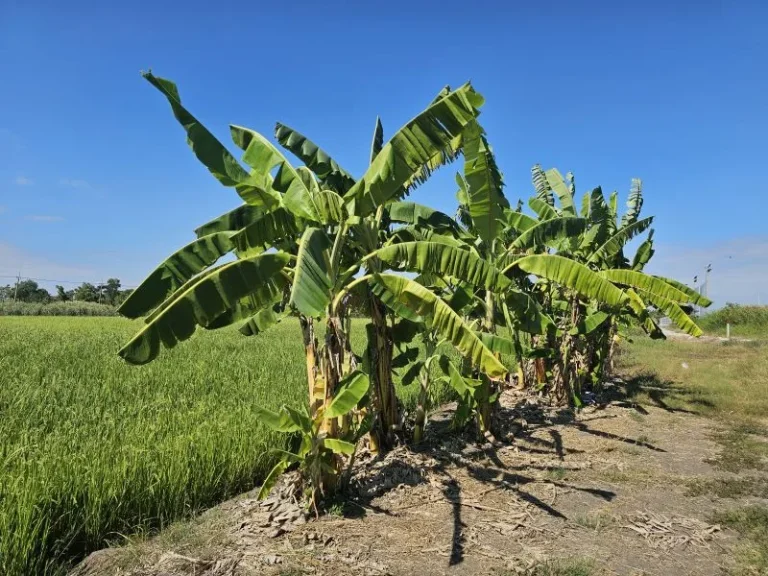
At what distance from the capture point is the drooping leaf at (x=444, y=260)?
164 inches

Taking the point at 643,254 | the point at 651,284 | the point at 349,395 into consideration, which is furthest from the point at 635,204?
the point at 349,395

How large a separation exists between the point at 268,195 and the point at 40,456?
313 centimetres

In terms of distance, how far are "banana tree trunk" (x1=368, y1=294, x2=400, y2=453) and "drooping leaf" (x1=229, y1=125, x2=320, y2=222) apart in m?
1.45

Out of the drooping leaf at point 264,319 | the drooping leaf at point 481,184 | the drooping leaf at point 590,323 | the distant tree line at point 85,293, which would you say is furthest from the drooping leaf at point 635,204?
the distant tree line at point 85,293

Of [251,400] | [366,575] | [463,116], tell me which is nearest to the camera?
[366,575]

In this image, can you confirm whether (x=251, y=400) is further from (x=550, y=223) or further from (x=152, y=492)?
(x=550, y=223)

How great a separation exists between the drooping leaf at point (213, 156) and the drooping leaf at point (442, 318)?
1206 millimetres

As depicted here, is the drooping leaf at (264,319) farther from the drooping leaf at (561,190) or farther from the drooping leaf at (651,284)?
the drooping leaf at (561,190)

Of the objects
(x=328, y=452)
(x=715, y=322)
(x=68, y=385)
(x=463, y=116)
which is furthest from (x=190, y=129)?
(x=715, y=322)

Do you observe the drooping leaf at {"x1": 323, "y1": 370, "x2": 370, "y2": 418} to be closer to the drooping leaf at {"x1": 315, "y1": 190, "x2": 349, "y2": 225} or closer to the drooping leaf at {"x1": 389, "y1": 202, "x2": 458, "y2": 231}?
the drooping leaf at {"x1": 315, "y1": 190, "x2": 349, "y2": 225}

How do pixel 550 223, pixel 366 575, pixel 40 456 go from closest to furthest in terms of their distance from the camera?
pixel 366 575 → pixel 40 456 → pixel 550 223

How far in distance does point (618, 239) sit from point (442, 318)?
20.1 ft

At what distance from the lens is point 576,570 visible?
Result: 330 centimetres

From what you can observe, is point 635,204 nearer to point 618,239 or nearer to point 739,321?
point 618,239
